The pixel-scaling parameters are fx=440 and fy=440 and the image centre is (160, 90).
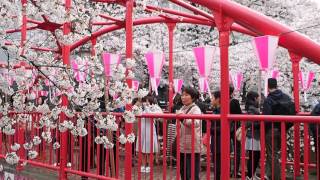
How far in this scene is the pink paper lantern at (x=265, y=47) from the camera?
4973mm

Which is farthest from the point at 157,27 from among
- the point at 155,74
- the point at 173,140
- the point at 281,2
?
the point at 173,140

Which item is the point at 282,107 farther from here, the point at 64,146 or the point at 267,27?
the point at 64,146

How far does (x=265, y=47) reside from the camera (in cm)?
513

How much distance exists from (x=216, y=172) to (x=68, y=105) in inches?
85.3

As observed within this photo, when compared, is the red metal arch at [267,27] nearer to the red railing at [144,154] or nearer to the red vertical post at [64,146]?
the red railing at [144,154]

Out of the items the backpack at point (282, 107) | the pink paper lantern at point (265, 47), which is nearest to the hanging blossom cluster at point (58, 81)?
the pink paper lantern at point (265, 47)

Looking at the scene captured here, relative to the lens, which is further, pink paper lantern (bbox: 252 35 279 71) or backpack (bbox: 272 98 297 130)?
backpack (bbox: 272 98 297 130)

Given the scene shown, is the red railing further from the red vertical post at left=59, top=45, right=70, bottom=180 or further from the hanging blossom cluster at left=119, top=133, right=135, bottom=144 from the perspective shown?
the hanging blossom cluster at left=119, top=133, right=135, bottom=144

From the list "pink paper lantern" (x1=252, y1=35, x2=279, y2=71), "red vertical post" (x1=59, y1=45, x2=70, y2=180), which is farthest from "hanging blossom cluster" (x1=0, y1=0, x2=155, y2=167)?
"pink paper lantern" (x1=252, y1=35, x2=279, y2=71)

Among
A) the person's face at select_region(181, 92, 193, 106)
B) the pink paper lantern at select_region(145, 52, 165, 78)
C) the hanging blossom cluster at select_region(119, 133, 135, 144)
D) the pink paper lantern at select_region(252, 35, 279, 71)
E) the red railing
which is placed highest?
the pink paper lantern at select_region(145, 52, 165, 78)

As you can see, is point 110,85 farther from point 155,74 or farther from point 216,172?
point 155,74

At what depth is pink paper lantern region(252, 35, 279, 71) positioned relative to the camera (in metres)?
4.97

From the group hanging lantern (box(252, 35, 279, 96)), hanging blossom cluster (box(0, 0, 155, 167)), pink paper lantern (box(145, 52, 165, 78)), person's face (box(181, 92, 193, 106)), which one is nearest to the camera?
hanging blossom cluster (box(0, 0, 155, 167))

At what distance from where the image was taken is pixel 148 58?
10094mm
